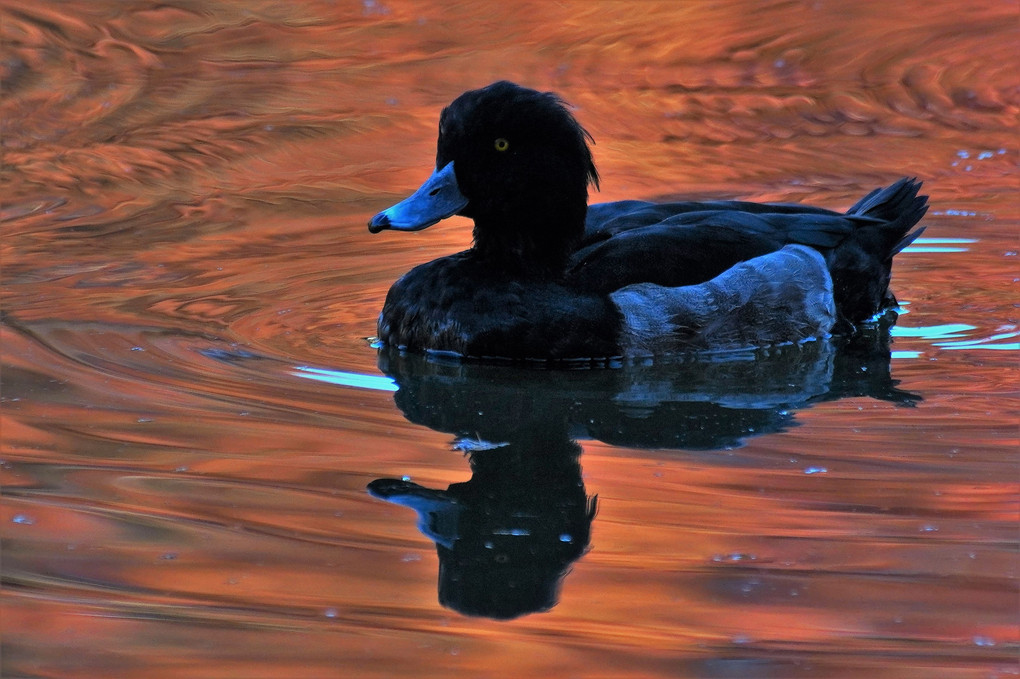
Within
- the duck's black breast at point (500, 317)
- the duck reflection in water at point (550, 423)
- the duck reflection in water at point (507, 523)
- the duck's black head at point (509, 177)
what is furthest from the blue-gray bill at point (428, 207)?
the duck reflection in water at point (507, 523)

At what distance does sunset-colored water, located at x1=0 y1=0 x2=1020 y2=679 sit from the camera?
3.99 m

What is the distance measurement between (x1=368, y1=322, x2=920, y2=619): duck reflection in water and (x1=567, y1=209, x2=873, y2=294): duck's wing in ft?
1.37

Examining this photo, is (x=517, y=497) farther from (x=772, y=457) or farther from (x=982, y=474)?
(x=982, y=474)

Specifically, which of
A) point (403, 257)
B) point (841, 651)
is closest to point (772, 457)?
point (841, 651)

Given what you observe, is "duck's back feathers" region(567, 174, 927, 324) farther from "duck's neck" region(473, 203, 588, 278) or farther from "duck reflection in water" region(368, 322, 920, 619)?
"duck reflection in water" region(368, 322, 920, 619)

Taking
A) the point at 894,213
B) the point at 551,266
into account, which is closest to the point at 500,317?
the point at 551,266

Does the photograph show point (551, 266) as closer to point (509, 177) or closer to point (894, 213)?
point (509, 177)

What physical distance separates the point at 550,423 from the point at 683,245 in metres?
1.48

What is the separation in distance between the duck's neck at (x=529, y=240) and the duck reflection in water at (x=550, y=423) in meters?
0.54

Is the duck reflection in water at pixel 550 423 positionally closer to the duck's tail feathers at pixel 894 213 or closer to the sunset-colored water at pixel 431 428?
the sunset-colored water at pixel 431 428

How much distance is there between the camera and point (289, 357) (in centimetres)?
674

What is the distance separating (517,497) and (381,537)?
23.5 inches

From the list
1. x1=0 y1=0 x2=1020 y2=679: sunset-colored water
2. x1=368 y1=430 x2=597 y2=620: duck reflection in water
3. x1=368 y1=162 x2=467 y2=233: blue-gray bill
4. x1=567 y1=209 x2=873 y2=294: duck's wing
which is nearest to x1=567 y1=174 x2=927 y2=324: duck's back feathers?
x1=567 y1=209 x2=873 y2=294: duck's wing

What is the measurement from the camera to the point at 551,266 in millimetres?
6914
